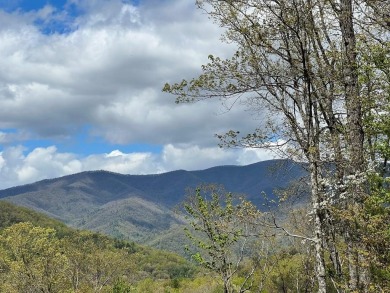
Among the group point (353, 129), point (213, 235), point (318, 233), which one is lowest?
point (213, 235)

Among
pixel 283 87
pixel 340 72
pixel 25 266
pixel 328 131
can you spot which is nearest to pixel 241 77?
pixel 283 87

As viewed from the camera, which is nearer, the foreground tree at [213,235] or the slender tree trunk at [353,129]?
the slender tree trunk at [353,129]

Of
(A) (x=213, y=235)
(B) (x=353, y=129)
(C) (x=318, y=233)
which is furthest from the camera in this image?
(A) (x=213, y=235)

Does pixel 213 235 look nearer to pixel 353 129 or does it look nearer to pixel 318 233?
pixel 318 233

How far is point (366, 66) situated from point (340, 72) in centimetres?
179

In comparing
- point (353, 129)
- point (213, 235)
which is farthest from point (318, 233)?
point (213, 235)

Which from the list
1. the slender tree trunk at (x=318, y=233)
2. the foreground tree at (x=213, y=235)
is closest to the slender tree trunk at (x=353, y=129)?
the slender tree trunk at (x=318, y=233)

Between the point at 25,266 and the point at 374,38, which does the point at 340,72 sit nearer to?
the point at 374,38

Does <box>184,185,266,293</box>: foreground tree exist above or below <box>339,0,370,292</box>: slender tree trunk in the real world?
below

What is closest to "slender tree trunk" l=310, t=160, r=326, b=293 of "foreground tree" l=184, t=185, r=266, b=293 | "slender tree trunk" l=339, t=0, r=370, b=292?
"slender tree trunk" l=339, t=0, r=370, b=292

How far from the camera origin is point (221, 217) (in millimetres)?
19844

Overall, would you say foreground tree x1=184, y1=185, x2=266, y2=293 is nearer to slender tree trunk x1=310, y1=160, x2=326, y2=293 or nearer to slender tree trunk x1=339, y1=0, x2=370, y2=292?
slender tree trunk x1=310, y1=160, x2=326, y2=293

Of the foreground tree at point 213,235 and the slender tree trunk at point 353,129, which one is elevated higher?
the slender tree trunk at point 353,129

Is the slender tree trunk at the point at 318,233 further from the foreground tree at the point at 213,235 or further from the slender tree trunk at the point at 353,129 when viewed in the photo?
the foreground tree at the point at 213,235
